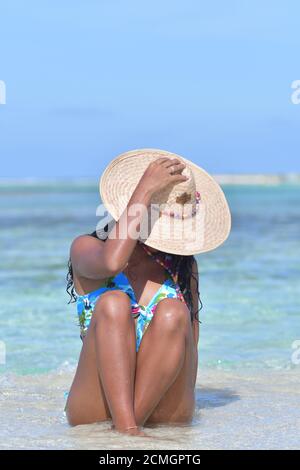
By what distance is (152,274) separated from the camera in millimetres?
3830

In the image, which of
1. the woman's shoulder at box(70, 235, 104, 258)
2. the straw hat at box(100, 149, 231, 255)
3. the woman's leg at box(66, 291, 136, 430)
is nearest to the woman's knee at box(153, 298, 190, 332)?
the woman's leg at box(66, 291, 136, 430)

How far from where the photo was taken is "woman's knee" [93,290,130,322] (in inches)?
138

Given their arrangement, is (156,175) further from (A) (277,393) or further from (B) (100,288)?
(A) (277,393)

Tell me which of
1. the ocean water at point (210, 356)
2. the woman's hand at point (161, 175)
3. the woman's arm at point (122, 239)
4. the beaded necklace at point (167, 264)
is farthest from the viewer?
the beaded necklace at point (167, 264)

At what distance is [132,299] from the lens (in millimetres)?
3762

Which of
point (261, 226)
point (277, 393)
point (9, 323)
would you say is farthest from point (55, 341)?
point (261, 226)

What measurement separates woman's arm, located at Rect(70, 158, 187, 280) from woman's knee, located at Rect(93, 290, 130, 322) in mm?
85

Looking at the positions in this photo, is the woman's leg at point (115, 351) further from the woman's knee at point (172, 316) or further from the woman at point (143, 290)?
the woman's knee at point (172, 316)

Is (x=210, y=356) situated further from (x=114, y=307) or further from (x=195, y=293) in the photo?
(x=114, y=307)

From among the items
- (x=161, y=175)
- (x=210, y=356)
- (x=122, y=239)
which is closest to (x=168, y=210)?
(x=161, y=175)

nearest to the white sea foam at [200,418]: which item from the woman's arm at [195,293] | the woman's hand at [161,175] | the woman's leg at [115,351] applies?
the woman's leg at [115,351]

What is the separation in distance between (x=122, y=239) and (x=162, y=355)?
0.48m

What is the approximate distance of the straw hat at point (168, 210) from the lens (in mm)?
3664

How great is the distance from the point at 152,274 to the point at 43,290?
486 centimetres
